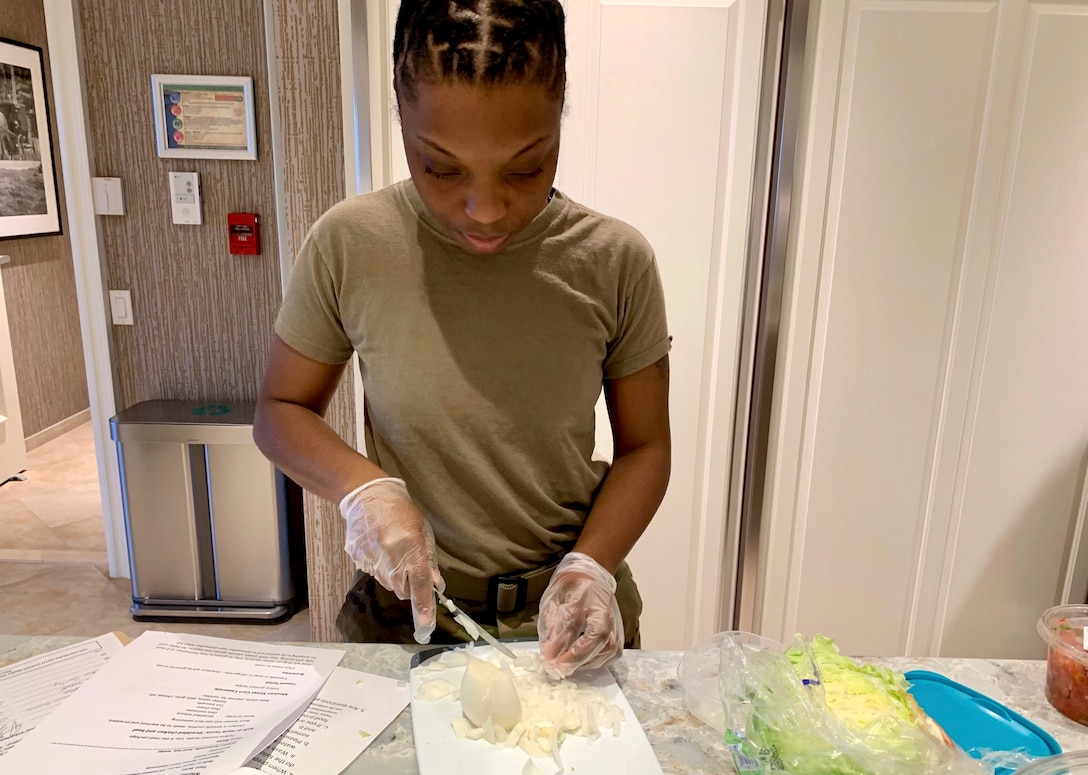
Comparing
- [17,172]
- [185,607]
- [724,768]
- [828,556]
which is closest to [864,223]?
[828,556]

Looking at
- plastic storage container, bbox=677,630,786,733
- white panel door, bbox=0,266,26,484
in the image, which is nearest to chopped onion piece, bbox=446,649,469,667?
plastic storage container, bbox=677,630,786,733

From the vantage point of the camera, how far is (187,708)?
81 cm

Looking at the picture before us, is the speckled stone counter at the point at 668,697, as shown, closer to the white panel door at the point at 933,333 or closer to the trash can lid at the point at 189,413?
the white panel door at the point at 933,333

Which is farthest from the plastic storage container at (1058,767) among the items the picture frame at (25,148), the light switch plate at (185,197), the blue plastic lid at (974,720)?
the picture frame at (25,148)

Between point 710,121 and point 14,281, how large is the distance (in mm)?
3726

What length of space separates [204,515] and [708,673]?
2.12m

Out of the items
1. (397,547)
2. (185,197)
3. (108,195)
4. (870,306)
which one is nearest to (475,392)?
(397,547)

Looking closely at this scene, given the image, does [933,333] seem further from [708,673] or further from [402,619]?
[402,619]

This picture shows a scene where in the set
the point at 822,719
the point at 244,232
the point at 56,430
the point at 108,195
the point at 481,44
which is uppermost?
the point at 481,44

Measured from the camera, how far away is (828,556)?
76.6 inches

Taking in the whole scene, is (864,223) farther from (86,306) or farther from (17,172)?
(17,172)

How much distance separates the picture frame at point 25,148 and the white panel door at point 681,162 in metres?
3.01

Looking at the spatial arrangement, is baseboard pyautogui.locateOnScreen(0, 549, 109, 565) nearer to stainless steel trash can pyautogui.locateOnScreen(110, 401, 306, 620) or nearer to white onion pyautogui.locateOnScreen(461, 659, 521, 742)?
stainless steel trash can pyautogui.locateOnScreen(110, 401, 306, 620)

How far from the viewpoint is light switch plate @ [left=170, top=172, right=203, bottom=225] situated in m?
2.56
